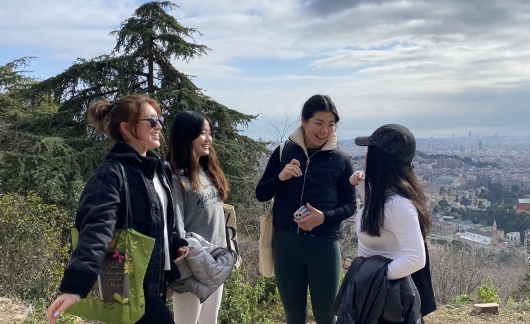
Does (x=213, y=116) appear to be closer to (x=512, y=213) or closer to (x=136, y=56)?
(x=136, y=56)

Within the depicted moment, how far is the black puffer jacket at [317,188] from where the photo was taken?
2.37 metres

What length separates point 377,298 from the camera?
174cm

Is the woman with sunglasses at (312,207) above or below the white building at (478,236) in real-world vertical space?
Answer: above

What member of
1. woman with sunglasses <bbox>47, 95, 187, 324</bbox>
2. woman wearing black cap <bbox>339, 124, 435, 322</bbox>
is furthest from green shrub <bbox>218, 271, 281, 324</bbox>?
woman wearing black cap <bbox>339, 124, 435, 322</bbox>

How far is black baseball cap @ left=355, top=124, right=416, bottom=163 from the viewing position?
5.91ft

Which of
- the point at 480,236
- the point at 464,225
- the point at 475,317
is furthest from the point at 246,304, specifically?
the point at 480,236

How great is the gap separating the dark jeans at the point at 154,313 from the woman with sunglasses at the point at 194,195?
1.26ft

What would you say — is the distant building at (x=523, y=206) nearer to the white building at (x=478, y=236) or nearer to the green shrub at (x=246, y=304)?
the white building at (x=478, y=236)

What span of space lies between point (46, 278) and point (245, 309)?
2479 millimetres

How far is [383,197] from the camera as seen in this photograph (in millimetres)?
1784

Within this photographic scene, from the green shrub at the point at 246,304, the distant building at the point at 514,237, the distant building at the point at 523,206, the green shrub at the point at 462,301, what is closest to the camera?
the green shrub at the point at 246,304

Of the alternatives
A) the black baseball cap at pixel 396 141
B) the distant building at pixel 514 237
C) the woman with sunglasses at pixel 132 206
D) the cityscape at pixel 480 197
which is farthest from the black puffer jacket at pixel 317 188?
the distant building at pixel 514 237

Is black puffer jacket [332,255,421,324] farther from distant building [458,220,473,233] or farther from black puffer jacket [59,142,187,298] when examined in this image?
distant building [458,220,473,233]

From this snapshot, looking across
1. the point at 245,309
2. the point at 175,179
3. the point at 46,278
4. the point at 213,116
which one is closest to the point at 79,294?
the point at 175,179
